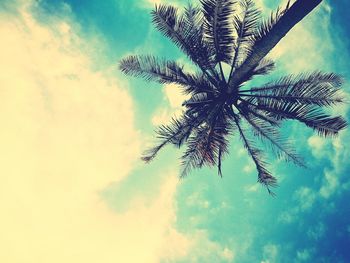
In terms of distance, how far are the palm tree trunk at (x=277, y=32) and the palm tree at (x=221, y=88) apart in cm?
8

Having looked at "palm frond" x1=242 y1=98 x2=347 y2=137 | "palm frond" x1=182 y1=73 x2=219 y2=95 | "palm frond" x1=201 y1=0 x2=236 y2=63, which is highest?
"palm frond" x1=201 y1=0 x2=236 y2=63

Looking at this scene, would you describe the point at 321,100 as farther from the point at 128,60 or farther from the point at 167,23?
the point at 128,60

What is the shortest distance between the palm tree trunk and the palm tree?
80 mm

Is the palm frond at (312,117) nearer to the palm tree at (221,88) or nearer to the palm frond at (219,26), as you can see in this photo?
the palm tree at (221,88)

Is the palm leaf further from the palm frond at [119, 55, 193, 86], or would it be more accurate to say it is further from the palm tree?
the palm frond at [119, 55, 193, 86]

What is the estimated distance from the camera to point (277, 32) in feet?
24.6

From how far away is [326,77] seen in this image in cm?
1022

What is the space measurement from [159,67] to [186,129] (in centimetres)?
215

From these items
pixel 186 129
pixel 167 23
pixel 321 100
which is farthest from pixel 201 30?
pixel 321 100

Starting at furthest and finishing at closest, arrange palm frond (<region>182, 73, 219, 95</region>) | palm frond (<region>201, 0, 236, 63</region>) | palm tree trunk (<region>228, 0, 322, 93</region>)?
palm frond (<region>182, 73, 219, 95</region>) → palm frond (<region>201, 0, 236, 63</region>) → palm tree trunk (<region>228, 0, 322, 93</region>)

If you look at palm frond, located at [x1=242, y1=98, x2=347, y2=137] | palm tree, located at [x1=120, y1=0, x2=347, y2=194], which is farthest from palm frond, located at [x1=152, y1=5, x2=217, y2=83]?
palm frond, located at [x1=242, y1=98, x2=347, y2=137]

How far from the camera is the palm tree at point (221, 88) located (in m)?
9.55

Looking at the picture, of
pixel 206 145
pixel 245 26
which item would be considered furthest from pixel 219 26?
pixel 206 145

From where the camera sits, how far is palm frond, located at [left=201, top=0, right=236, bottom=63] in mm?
9141
